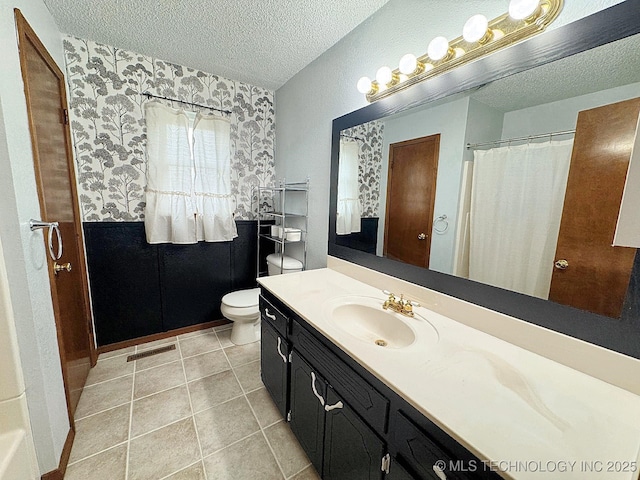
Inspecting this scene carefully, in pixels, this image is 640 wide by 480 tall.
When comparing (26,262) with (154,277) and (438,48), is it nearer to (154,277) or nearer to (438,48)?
(154,277)

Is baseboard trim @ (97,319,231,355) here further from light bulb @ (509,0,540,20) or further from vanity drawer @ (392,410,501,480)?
light bulb @ (509,0,540,20)

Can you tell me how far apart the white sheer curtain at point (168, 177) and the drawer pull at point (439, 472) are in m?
2.24

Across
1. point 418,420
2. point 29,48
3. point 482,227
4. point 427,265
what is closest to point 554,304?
point 482,227

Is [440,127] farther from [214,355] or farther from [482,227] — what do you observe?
[214,355]

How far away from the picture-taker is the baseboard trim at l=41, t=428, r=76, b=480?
1125 millimetres

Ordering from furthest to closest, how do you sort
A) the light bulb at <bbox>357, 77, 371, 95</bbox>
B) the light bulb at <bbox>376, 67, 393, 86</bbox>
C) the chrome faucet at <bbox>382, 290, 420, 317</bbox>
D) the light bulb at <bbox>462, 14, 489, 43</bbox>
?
the light bulb at <bbox>357, 77, 371, 95</bbox>, the light bulb at <bbox>376, 67, 393, 86</bbox>, the chrome faucet at <bbox>382, 290, 420, 317</bbox>, the light bulb at <bbox>462, 14, 489, 43</bbox>

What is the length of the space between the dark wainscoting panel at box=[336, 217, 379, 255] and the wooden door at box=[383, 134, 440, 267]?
0.28 feet

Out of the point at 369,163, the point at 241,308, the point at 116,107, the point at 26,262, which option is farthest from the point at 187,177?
the point at 369,163

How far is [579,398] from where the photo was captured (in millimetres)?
700

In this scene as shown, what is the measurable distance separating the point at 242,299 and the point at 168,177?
1206mm

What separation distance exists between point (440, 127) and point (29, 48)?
1.99 m

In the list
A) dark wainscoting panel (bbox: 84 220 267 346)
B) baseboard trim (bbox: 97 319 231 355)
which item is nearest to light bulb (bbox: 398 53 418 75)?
dark wainscoting panel (bbox: 84 220 267 346)

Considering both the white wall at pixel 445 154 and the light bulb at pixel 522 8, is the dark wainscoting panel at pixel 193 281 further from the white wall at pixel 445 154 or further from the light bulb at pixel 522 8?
the light bulb at pixel 522 8

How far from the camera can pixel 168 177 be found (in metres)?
2.13
